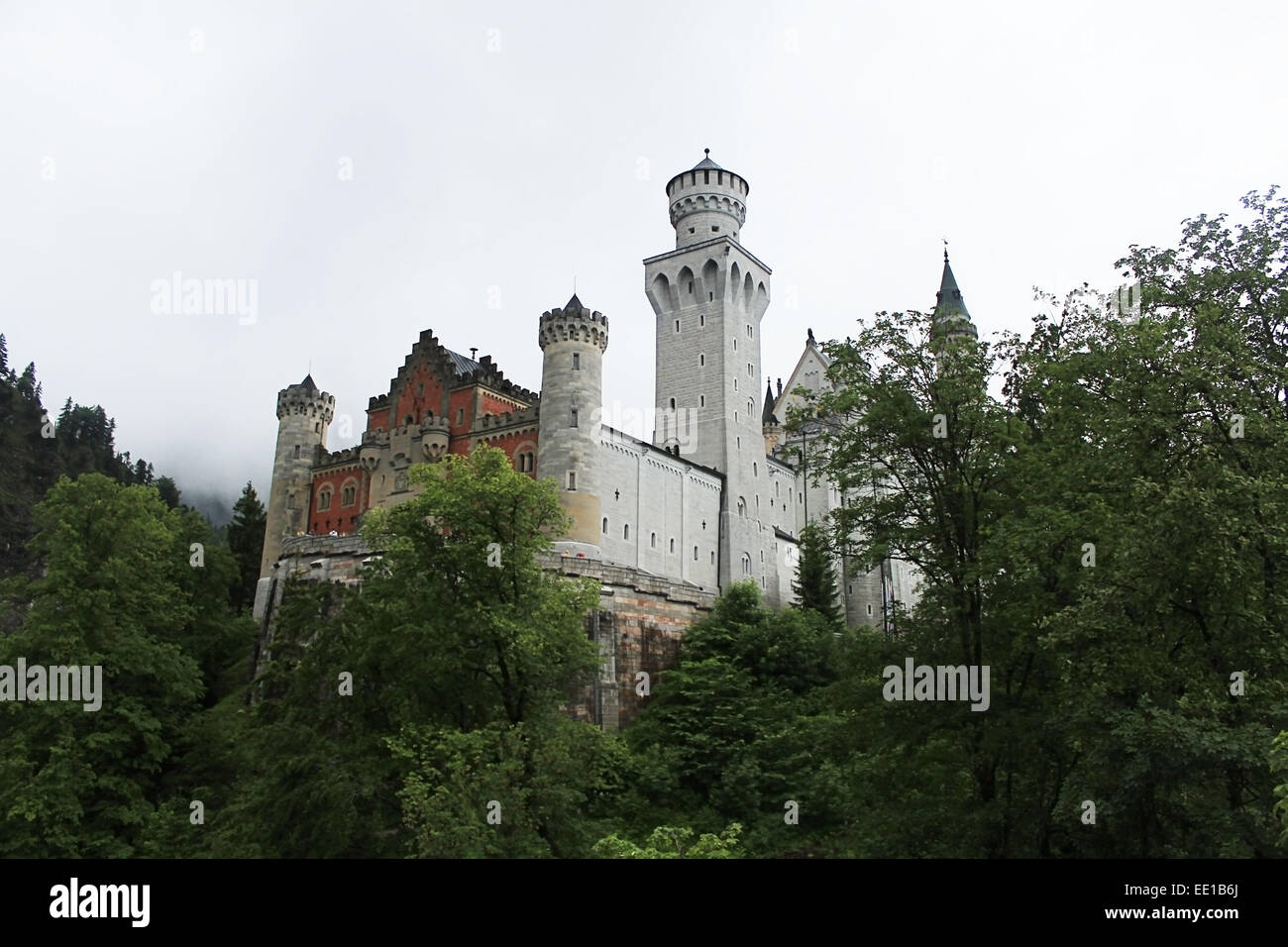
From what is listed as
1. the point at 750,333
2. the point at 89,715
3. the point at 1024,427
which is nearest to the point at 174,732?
the point at 89,715

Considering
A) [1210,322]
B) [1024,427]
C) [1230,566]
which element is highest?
[1210,322]

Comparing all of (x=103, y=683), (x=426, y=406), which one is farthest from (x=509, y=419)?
(x=103, y=683)

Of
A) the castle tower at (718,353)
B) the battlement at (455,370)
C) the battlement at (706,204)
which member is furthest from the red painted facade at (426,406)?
the battlement at (706,204)

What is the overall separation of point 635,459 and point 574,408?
5.54 metres

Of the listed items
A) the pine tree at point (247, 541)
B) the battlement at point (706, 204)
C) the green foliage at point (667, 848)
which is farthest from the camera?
the battlement at point (706, 204)

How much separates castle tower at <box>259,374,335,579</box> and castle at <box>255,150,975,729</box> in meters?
0.09

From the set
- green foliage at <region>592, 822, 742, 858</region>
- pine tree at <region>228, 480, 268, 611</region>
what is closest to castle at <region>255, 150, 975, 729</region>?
pine tree at <region>228, 480, 268, 611</region>

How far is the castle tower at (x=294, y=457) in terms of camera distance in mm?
61719
